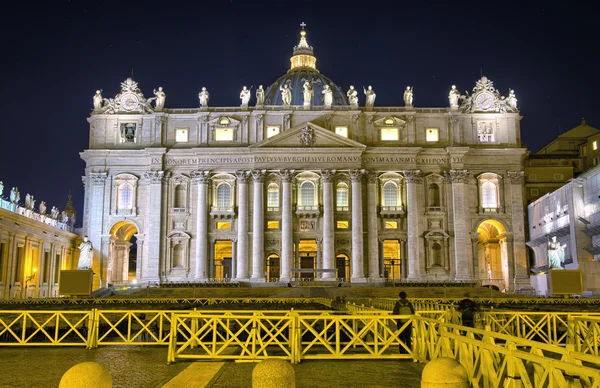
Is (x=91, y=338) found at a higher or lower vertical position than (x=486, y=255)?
lower

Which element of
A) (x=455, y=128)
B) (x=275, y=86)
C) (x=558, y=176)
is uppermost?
(x=275, y=86)

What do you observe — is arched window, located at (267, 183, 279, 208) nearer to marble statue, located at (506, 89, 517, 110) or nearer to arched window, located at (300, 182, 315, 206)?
arched window, located at (300, 182, 315, 206)

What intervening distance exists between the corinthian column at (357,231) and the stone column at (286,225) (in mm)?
6511

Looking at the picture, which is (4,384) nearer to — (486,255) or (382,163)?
(382,163)

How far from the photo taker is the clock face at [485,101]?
72.8 m

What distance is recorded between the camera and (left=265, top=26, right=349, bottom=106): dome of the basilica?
98.6m

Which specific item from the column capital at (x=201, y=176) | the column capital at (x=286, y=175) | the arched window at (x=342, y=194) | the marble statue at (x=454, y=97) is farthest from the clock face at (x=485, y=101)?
the column capital at (x=201, y=176)

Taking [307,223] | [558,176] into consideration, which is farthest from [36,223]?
[558,176]

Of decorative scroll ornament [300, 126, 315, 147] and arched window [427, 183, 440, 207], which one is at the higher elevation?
decorative scroll ornament [300, 126, 315, 147]

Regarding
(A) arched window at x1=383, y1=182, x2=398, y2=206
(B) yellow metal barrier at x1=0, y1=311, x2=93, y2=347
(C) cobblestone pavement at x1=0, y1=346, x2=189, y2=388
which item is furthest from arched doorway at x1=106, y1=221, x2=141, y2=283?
(C) cobblestone pavement at x1=0, y1=346, x2=189, y2=388

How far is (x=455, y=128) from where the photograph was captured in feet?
235

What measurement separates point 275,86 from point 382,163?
3856 cm

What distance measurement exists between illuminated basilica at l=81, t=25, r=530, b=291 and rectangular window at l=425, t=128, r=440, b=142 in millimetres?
110

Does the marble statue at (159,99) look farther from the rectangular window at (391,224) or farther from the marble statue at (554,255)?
the marble statue at (554,255)
